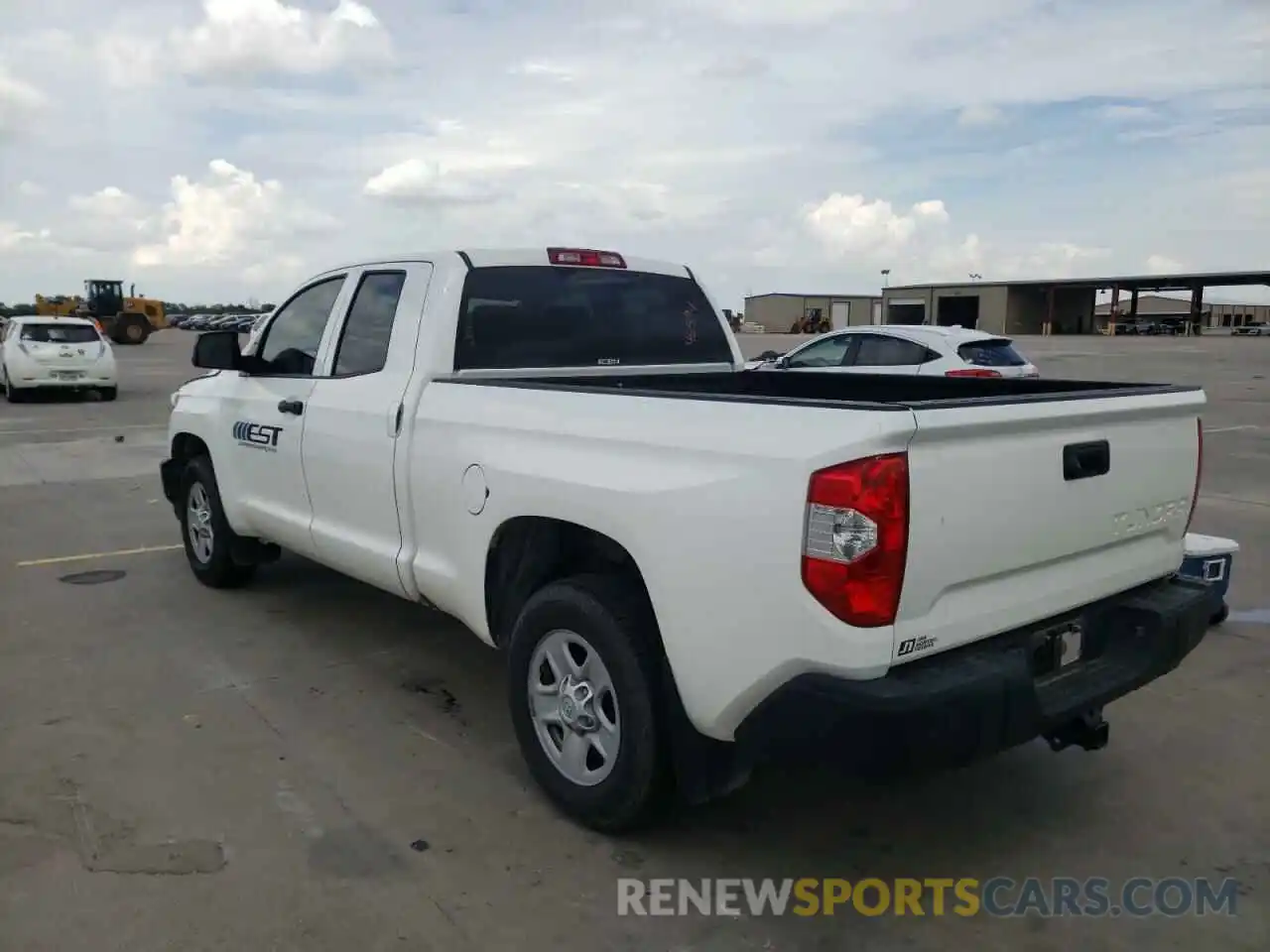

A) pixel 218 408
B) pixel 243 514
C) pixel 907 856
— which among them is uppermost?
pixel 218 408

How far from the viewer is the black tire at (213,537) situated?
6078mm

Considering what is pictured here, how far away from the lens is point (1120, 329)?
71.1 m

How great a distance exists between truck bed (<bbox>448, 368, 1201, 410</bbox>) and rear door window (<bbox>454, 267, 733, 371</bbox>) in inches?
4.8

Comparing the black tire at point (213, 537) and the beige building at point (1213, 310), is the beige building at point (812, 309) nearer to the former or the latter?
the beige building at point (1213, 310)

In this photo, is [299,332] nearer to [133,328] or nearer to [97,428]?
[97,428]

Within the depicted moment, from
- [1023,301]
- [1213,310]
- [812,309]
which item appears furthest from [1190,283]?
[1213,310]

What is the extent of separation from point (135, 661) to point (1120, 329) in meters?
75.5

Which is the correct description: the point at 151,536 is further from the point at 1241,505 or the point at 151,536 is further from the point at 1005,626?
the point at 1241,505

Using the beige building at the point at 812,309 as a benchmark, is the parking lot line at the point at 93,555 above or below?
below

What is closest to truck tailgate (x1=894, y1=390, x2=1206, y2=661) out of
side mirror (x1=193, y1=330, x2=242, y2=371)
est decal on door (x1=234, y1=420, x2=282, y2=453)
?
est decal on door (x1=234, y1=420, x2=282, y2=453)

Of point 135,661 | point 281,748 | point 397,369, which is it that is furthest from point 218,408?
point 281,748

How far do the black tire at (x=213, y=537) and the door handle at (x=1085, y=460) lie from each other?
464 centimetres

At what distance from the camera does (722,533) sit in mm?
2873

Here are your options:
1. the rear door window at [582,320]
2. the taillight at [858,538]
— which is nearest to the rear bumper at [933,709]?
the taillight at [858,538]
